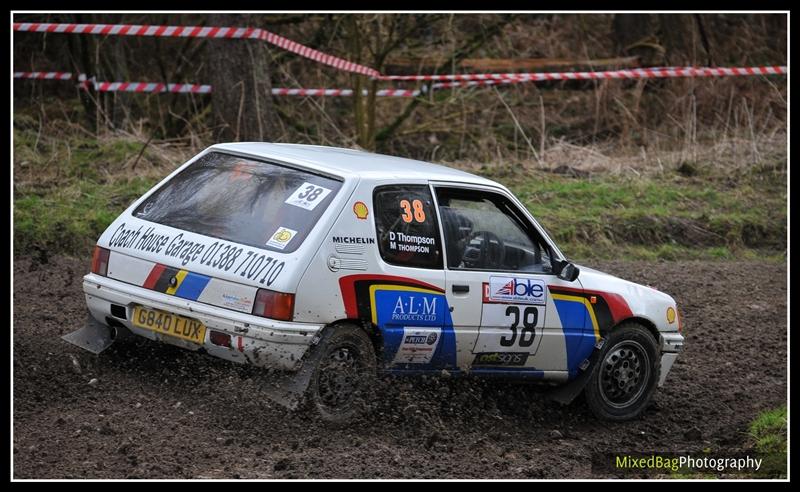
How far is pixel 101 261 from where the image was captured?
259 inches

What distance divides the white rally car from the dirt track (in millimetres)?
260

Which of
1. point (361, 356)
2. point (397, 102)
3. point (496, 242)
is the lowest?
point (361, 356)

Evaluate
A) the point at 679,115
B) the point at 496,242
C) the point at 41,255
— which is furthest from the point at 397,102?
the point at 496,242

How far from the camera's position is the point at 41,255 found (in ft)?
32.9

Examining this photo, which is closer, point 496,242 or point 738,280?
point 496,242

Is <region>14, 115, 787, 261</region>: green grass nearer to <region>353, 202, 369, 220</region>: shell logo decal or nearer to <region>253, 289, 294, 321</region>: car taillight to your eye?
<region>353, 202, 369, 220</region>: shell logo decal

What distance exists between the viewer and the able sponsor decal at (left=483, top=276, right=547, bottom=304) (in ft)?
22.2

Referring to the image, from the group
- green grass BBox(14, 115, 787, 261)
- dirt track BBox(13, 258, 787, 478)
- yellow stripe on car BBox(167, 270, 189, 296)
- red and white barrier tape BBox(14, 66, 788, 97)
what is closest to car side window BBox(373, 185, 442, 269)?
dirt track BBox(13, 258, 787, 478)

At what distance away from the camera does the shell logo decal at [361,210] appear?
246 inches

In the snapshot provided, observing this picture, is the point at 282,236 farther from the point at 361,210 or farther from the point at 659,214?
the point at 659,214

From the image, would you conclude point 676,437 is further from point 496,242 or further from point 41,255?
point 41,255

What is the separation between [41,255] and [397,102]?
8837mm

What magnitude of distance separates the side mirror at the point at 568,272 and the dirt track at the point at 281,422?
0.96m

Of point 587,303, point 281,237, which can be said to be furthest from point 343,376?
point 587,303
